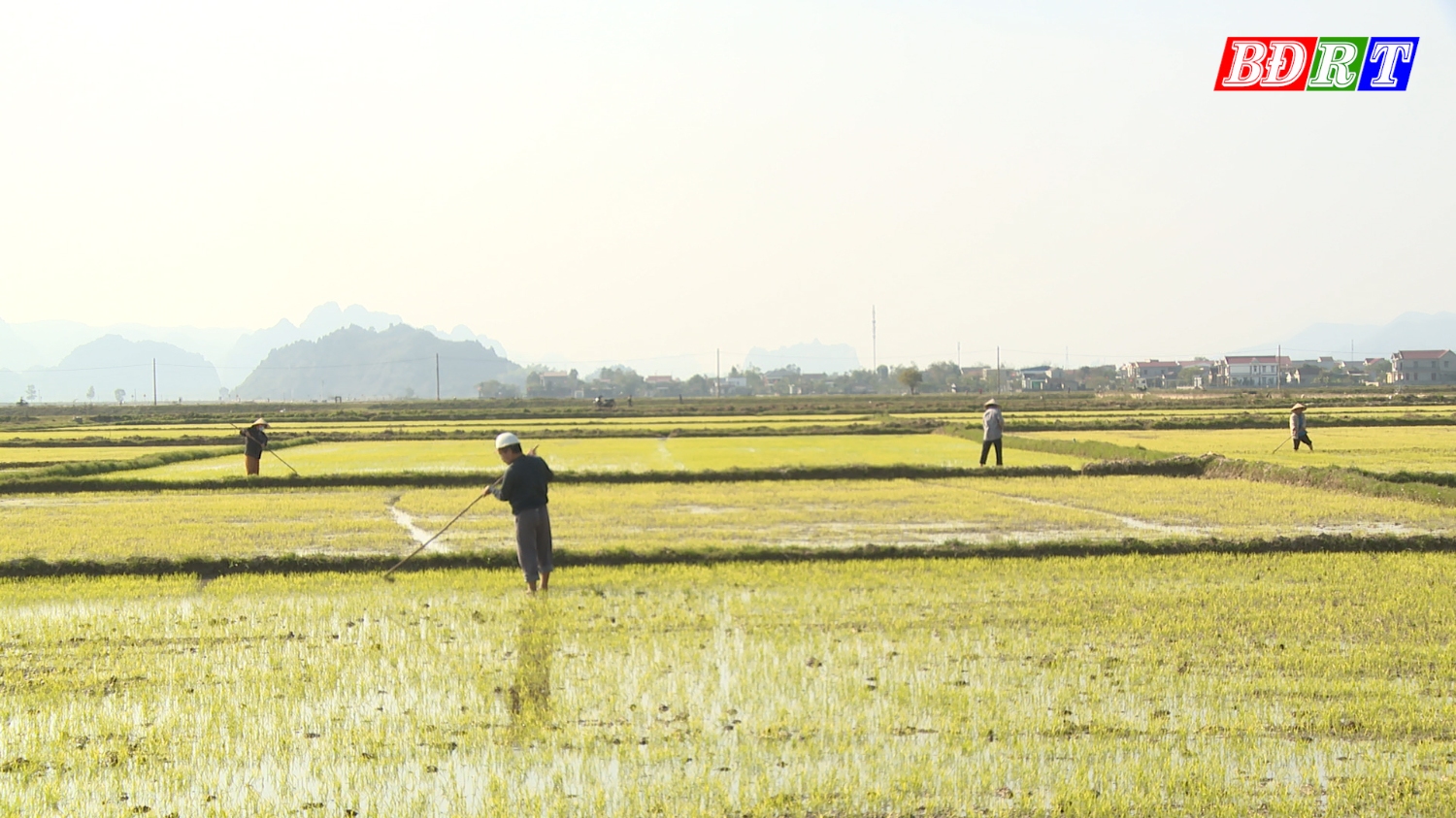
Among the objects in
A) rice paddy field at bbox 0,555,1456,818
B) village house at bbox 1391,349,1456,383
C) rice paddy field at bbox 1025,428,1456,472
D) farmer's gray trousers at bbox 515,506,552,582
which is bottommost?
rice paddy field at bbox 0,555,1456,818

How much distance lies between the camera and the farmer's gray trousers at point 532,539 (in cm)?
1004

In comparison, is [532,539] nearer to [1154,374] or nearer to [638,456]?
[638,456]

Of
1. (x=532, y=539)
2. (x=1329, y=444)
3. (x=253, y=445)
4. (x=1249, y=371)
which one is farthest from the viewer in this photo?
(x=1249, y=371)

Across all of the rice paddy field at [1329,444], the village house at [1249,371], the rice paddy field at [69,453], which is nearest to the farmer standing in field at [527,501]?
the rice paddy field at [1329,444]

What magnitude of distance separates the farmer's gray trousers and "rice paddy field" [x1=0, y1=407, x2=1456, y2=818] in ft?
1.19

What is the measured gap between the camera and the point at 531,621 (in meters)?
9.04

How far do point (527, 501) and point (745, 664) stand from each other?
3258 mm

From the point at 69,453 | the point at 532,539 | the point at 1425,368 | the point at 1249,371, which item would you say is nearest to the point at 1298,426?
the point at 532,539

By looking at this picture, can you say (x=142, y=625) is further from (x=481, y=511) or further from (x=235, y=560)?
(x=481, y=511)

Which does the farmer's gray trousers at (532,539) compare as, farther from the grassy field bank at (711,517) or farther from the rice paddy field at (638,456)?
the rice paddy field at (638,456)

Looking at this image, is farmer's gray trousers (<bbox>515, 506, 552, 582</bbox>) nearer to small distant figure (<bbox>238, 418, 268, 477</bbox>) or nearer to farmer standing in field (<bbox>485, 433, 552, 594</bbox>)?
farmer standing in field (<bbox>485, 433, 552, 594</bbox>)

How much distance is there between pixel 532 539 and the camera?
10141 millimetres

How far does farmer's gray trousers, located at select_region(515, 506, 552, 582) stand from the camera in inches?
395

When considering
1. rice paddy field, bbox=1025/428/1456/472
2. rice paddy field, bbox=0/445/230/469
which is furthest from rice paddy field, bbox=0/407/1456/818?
rice paddy field, bbox=0/445/230/469
